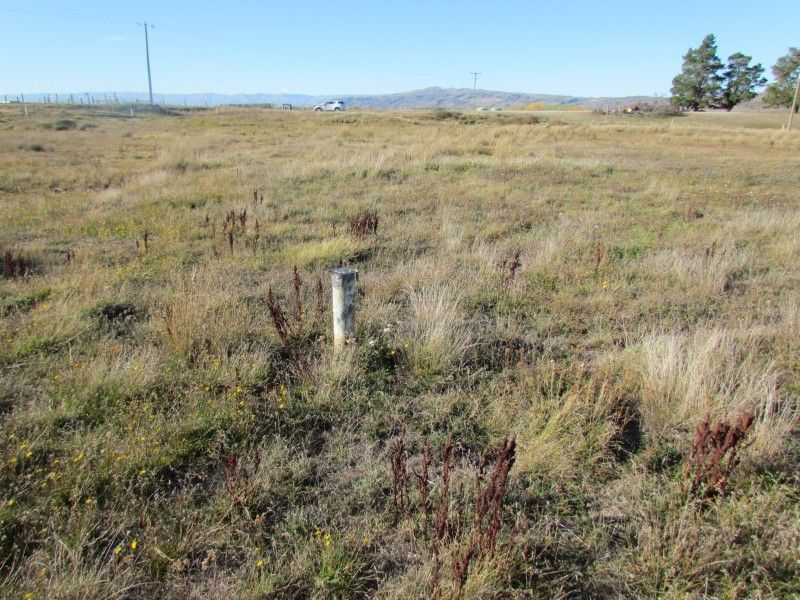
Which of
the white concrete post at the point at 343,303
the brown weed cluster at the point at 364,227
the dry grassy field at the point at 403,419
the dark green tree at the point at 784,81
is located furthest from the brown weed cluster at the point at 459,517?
the dark green tree at the point at 784,81

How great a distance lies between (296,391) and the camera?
12.1 ft

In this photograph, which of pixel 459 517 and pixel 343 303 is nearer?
pixel 459 517

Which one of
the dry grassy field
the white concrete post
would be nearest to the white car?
the dry grassy field

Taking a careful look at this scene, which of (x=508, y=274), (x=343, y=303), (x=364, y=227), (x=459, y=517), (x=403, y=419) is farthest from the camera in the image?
(x=364, y=227)

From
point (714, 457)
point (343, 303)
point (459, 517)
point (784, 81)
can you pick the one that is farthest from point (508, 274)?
point (784, 81)

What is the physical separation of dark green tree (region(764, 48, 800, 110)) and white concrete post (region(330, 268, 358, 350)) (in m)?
73.1

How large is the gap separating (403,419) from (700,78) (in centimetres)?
8256

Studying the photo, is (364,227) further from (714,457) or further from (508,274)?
(714,457)

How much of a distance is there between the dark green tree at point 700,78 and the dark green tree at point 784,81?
7.78 meters

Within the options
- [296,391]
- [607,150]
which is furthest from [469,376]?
[607,150]

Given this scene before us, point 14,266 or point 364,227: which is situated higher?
point 364,227

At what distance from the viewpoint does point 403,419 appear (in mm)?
3498

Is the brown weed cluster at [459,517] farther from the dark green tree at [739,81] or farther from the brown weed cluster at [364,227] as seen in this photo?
the dark green tree at [739,81]

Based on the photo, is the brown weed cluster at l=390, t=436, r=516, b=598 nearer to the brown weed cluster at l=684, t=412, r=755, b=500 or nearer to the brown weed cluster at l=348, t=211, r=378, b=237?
the brown weed cluster at l=684, t=412, r=755, b=500
